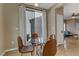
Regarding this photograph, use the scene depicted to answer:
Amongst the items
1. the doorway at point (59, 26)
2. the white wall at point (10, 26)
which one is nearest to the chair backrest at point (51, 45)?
the doorway at point (59, 26)

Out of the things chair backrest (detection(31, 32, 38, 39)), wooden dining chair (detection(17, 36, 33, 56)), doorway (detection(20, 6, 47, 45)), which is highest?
doorway (detection(20, 6, 47, 45))

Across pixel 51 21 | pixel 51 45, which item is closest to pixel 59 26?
pixel 51 21

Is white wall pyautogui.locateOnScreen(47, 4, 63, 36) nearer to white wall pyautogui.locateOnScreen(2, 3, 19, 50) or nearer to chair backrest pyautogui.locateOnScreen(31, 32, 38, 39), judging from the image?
chair backrest pyautogui.locateOnScreen(31, 32, 38, 39)

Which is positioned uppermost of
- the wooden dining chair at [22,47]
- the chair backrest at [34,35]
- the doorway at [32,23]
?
the doorway at [32,23]

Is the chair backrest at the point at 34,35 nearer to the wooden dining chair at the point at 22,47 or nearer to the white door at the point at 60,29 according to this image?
the wooden dining chair at the point at 22,47

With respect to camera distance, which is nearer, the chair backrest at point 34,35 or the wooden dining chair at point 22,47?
the wooden dining chair at point 22,47

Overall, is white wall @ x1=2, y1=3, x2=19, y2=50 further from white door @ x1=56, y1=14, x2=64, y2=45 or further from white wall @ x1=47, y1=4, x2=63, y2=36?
white door @ x1=56, y1=14, x2=64, y2=45

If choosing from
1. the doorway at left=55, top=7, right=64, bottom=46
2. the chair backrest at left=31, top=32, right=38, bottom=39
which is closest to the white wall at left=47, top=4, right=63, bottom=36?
the doorway at left=55, top=7, right=64, bottom=46

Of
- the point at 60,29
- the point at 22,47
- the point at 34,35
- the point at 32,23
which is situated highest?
the point at 32,23

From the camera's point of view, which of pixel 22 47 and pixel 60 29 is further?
pixel 60 29

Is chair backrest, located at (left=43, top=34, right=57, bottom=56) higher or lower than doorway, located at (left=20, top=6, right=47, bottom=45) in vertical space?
lower

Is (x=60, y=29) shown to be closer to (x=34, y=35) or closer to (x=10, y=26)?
(x=34, y=35)

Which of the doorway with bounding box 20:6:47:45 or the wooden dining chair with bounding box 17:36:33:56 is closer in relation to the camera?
the wooden dining chair with bounding box 17:36:33:56

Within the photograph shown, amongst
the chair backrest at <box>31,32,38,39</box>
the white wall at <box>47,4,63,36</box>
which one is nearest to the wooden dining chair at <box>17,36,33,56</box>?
the chair backrest at <box>31,32,38,39</box>
